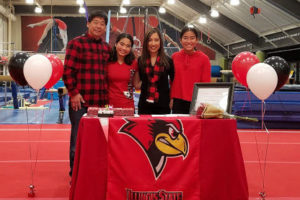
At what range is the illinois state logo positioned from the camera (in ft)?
7.27

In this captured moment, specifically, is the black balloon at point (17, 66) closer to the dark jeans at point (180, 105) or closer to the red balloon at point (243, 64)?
the dark jeans at point (180, 105)

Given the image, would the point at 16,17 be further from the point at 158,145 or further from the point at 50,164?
the point at 158,145

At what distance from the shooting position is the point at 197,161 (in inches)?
89.6

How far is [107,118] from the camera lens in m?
2.20

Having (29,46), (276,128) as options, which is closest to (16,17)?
(29,46)

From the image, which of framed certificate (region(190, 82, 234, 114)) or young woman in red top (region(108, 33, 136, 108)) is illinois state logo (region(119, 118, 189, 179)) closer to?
framed certificate (region(190, 82, 234, 114))

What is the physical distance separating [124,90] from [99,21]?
0.59 meters

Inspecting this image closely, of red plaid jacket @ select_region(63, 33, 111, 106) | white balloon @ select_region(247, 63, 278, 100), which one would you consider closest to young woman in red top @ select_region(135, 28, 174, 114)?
red plaid jacket @ select_region(63, 33, 111, 106)

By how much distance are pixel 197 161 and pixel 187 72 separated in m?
0.87

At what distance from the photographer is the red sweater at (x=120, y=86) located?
9.13 feet

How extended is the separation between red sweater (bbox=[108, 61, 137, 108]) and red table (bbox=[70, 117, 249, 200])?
58 cm

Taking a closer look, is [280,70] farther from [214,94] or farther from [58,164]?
[58,164]

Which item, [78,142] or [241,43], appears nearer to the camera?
[78,142]

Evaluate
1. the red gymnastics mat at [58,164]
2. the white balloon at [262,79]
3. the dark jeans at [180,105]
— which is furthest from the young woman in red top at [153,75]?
the red gymnastics mat at [58,164]
